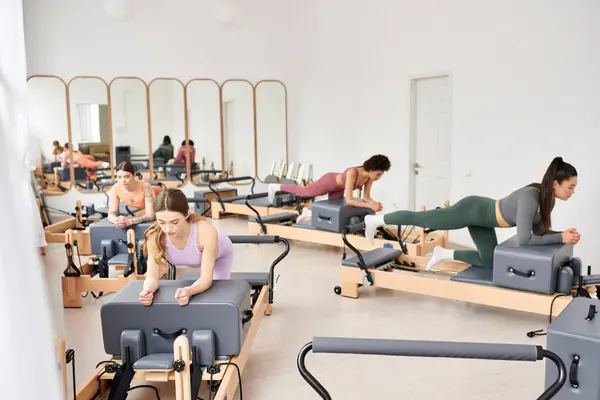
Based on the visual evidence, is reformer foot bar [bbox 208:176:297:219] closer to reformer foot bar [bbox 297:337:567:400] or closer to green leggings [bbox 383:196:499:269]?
green leggings [bbox 383:196:499:269]

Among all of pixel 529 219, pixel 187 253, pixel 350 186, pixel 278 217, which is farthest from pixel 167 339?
pixel 278 217

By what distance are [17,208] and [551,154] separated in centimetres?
496

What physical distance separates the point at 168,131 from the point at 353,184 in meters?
3.98

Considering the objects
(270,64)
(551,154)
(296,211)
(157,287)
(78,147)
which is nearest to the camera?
(157,287)

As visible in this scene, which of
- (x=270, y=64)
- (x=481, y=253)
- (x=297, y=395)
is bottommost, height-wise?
(x=297, y=395)

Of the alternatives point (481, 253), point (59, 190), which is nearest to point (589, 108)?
point (481, 253)

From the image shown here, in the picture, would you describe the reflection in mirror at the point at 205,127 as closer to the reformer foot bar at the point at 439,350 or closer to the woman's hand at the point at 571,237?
the woman's hand at the point at 571,237

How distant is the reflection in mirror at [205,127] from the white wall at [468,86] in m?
1.28

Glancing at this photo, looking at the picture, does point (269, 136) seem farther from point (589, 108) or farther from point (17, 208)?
point (17, 208)

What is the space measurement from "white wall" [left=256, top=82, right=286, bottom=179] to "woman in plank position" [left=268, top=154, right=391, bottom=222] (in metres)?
2.47

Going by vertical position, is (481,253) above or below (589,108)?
below

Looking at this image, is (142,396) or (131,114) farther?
(131,114)

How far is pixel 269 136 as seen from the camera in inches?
342

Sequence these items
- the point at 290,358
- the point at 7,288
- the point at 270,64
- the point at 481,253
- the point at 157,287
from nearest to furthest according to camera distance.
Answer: the point at 7,288
the point at 157,287
the point at 290,358
the point at 481,253
the point at 270,64
